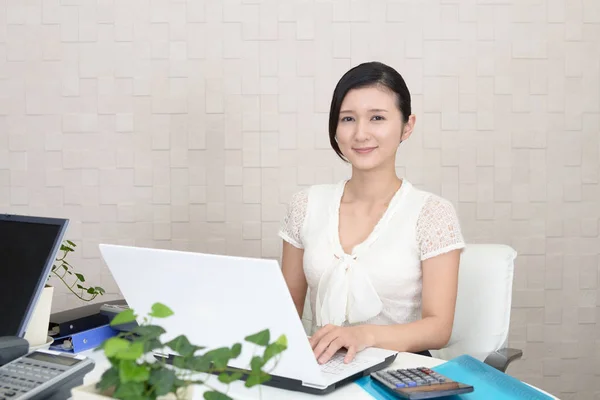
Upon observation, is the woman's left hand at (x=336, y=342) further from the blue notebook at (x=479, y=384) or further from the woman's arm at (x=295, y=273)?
the woman's arm at (x=295, y=273)

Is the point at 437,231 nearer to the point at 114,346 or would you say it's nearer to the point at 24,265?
the point at 24,265

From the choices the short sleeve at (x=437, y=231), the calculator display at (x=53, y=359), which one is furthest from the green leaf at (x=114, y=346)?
the short sleeve at (x=437, y=231)

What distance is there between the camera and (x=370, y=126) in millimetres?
2223

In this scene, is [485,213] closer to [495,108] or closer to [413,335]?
[495,108]

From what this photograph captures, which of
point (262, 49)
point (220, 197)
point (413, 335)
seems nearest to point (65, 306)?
point (220, 197)

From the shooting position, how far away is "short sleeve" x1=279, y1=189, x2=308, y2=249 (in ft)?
7.87

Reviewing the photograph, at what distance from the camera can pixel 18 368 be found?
129cm

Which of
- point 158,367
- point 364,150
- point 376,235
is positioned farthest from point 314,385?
point 364,150

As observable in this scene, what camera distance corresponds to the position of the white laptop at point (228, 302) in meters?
1.21

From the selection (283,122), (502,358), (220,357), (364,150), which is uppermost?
(283,122)

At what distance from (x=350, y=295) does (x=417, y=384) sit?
0.80m

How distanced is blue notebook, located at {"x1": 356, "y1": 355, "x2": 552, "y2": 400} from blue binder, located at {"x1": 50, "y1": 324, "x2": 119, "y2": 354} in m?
0.69

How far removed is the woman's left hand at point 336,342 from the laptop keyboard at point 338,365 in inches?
0.5

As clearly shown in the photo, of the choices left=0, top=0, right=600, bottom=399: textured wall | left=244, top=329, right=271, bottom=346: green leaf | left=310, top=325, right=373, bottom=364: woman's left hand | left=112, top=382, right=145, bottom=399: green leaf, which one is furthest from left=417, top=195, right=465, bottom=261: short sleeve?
left=112, top=382, right=145, bottom=399: green leaf
